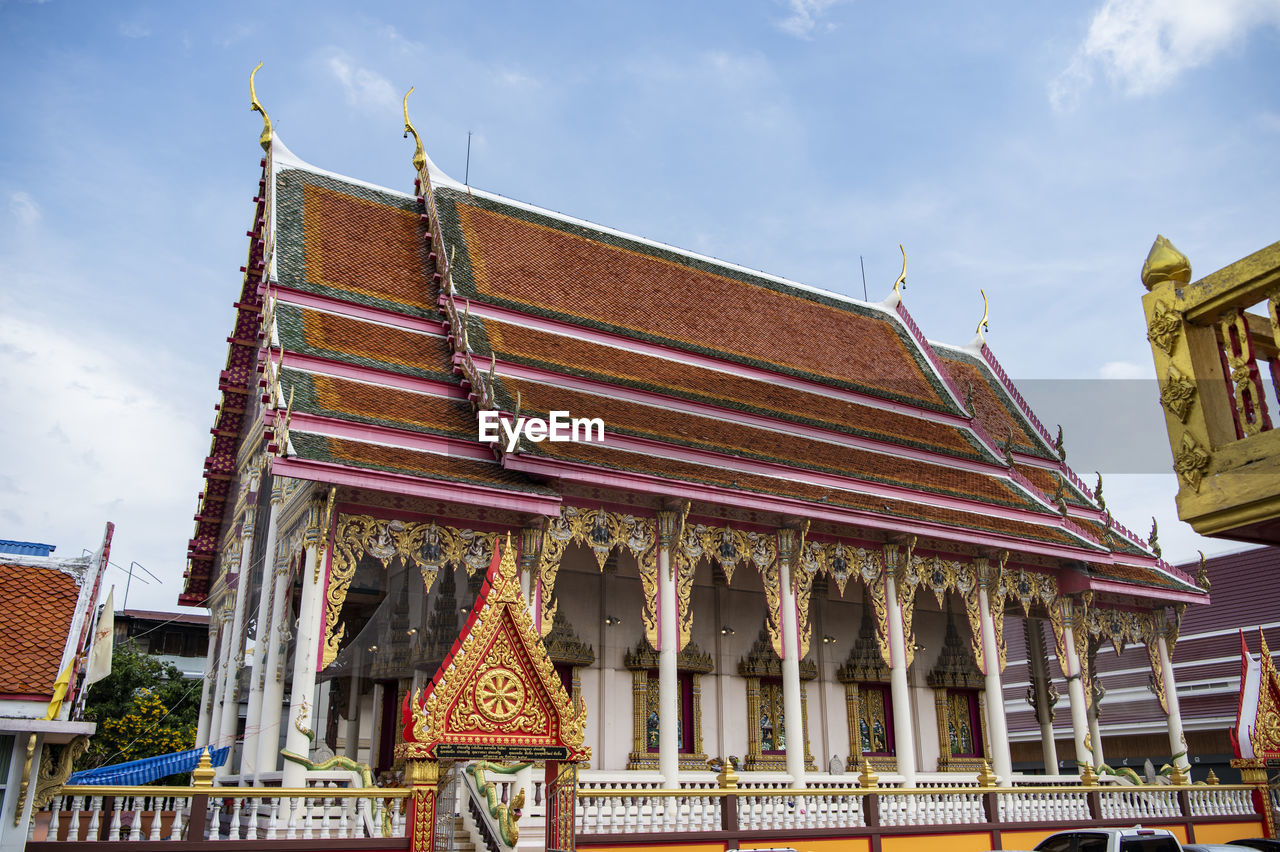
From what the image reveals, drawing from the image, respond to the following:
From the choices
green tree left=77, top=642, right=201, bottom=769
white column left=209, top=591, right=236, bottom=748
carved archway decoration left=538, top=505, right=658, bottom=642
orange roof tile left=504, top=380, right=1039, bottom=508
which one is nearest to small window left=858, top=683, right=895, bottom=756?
orange roof tile left=504, top=380, right=1039, bottom=508

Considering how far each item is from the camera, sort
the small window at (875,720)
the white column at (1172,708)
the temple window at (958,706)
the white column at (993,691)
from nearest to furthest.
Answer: the white column at (993,691), the white column at (1172,708), the small window at (875,720), the temple window at (958,706)

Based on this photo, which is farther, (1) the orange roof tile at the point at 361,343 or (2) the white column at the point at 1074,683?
(2) the white column at the point at 1074,683

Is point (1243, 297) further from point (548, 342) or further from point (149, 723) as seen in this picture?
point (149, 723)

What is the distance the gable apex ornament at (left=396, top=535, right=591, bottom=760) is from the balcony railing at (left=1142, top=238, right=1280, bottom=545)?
5201mm

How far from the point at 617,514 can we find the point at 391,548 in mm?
3432

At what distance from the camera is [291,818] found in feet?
32.5

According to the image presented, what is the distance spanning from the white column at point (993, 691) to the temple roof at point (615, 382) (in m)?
1.20

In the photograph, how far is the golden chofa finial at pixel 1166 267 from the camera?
4.38 metres

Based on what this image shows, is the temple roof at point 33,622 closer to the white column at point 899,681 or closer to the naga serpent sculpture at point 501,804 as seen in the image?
the naga serpent sculpture at point 501,804

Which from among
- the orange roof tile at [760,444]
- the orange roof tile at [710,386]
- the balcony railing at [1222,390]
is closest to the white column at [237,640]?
the orange roof tile at [710,386]

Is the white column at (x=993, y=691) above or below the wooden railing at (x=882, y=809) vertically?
above

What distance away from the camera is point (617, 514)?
49.0ft

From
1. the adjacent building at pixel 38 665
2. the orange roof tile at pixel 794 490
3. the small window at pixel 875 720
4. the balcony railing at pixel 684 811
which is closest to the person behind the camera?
the adjacent building at pixel 38 665

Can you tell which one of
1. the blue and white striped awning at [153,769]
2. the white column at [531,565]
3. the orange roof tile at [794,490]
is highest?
the orange roof tile at [794,490]
